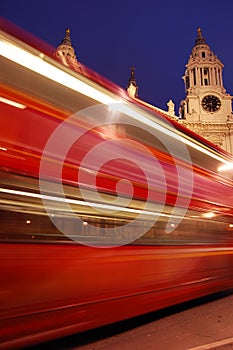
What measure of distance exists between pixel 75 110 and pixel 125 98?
3.17 feet

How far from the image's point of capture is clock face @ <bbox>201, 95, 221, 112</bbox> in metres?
37.6

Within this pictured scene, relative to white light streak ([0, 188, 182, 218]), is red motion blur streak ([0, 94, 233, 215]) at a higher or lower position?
higher

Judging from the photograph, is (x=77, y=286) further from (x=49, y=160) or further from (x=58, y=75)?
(x=58, y=75)

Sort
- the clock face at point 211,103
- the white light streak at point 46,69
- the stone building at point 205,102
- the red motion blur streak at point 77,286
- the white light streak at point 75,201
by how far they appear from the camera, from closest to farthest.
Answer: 1. the red motion blur streak at point 77,286
2. the white light streak at point 75,201
3. the white light streak at point 46,69
4. the stone building at point 205,102
5. the clock face at point 211,103

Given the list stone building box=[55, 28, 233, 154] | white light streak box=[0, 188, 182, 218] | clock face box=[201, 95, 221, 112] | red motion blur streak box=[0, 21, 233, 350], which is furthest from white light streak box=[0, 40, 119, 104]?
clock face box=[201, 95, 221, 112]

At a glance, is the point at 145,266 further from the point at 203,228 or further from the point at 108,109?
the point at 108,109

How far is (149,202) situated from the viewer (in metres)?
3.95

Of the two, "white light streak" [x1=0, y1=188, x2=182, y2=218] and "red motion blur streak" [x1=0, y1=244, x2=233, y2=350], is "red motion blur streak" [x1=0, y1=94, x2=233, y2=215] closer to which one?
"white light streak" [x1=0, y1=188, x2=182, y2=218]

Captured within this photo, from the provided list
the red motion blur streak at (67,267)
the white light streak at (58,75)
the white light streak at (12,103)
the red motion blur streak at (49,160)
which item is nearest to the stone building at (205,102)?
the white light streak at (58,75)

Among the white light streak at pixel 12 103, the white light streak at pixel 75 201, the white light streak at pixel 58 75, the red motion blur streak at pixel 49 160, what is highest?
the white light streak at pixel 58 75

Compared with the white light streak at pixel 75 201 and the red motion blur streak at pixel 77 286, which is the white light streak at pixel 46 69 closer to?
the white light streak at pixel 75 201

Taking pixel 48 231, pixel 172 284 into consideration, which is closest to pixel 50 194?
pixel 48 231

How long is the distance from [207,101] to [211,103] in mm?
609

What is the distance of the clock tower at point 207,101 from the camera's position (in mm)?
35312
